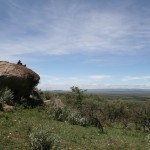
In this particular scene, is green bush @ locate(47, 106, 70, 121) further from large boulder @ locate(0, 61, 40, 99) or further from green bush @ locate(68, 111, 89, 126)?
large boulder @ locate(0, 61, 40, 99)

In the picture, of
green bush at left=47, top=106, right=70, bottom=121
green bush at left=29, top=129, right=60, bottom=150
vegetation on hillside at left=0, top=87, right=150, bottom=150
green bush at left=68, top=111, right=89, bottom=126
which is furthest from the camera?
green bush at left=68, top=111, right=89, bottom=126

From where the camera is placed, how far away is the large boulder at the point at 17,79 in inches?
1236

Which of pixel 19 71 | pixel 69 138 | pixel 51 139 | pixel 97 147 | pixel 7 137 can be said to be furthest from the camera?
pixel 19 71

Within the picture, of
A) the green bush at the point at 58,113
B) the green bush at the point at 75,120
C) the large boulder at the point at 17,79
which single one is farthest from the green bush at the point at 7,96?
the green bush at the point at 75,120

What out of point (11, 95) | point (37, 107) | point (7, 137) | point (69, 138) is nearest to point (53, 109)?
point (37, 107)

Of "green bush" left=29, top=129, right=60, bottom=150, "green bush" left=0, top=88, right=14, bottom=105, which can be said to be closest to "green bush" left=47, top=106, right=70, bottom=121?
"green bush" left=0, top=88, right=14, bottom=105

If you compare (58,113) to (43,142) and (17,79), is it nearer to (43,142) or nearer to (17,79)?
(17,79)

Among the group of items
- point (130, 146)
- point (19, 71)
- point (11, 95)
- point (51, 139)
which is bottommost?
point (130, 146)

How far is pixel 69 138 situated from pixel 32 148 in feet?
18.0

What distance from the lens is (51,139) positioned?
601 inches

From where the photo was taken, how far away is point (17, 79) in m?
32.1

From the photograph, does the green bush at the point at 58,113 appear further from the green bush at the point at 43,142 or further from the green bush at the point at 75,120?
the green bush at the point at 43,142

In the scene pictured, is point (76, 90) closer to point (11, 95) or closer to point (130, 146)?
point (11, 95)

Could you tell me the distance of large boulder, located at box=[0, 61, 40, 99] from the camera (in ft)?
103
